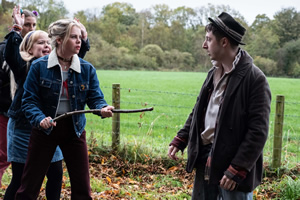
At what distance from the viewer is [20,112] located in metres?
3.22

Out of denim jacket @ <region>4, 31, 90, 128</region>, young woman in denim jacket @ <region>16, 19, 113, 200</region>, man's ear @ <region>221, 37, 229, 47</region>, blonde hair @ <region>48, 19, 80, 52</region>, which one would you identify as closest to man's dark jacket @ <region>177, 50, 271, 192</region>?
man's ear @ <region>221, 37, 229, 47</region>

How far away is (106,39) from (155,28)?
393 inches

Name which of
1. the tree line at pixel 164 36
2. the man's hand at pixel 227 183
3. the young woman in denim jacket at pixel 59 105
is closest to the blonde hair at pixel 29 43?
the young woman in denim jacket at pixel 59 105

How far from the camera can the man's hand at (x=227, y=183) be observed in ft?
7.45

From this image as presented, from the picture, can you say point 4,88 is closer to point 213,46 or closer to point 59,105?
point 59,105

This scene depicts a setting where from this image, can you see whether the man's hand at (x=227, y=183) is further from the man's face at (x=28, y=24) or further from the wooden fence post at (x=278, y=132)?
the wooden fence post at (x=278, y=132)

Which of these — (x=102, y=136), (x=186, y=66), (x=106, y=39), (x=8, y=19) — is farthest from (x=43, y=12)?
(x=102, y=136)

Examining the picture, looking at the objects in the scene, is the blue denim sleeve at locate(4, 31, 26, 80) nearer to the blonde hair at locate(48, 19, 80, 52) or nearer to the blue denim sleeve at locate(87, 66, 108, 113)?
the blonde hair at locate(48, 19, 80, 52)

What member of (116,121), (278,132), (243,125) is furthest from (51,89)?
(278,132)

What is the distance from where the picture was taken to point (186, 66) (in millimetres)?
52250

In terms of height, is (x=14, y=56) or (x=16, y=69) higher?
(x=14, y=56)

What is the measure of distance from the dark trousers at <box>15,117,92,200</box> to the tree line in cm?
2903

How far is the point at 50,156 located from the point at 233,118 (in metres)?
1.60

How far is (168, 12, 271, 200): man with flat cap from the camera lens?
222 cm
